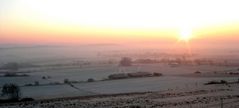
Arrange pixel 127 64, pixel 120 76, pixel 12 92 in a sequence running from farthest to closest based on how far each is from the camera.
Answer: pixel 127 64, pixel 120 76, pixel 12 92

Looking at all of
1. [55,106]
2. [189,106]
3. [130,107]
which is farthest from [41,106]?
[189,106]

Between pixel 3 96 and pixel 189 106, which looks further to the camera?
pixel 3 96

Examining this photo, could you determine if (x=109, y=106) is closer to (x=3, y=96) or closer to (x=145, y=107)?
(x=145, y=107)

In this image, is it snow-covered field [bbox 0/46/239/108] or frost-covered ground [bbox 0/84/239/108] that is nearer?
frost-covered ground [bbox 0/84/239/108]

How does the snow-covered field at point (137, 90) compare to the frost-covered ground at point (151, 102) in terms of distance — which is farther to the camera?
the snow-covered field at point (137, 90)

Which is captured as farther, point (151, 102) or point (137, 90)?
point (137, 90)

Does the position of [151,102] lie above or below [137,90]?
below

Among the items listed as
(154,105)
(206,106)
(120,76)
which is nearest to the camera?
(206,106)

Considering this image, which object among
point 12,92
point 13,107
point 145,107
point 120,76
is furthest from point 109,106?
point 120,76

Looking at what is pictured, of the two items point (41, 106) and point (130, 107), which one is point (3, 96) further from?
point (130, 107)

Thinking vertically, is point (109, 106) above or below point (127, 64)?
below
